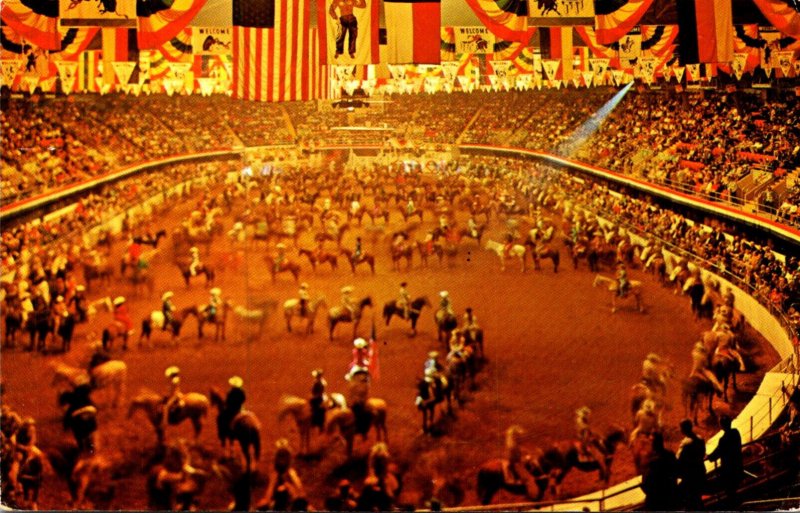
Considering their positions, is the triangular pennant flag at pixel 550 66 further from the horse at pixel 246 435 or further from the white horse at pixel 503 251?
the horse at pixel 246 435

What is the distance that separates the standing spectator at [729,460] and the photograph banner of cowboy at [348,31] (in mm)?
8671

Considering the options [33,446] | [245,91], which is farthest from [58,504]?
[245,91]

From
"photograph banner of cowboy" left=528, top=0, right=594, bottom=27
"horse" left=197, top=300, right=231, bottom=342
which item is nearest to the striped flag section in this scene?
"photograph banner of cowboy" left=528, top=0, right=594, bottom=27

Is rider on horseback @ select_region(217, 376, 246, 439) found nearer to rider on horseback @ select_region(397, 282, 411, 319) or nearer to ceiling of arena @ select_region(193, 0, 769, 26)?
rider on horseback @ select_region(397, 282, 411, 319)

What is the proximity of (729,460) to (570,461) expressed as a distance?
2232 mm

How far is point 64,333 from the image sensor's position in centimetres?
1398

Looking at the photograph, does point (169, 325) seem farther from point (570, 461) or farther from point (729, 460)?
point (729, 460)

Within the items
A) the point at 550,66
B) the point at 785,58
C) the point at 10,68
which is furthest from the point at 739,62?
the point at 10,68

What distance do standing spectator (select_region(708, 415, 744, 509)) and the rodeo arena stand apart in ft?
0.21

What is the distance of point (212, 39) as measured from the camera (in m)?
14.8

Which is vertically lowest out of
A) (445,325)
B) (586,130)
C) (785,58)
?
(445,325)

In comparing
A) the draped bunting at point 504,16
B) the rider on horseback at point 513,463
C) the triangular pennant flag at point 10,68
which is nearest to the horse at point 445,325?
the rider on horseback at point 513,463

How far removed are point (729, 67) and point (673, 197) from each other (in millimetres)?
3026

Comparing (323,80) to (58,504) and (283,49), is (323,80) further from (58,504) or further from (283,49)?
(58,504)
